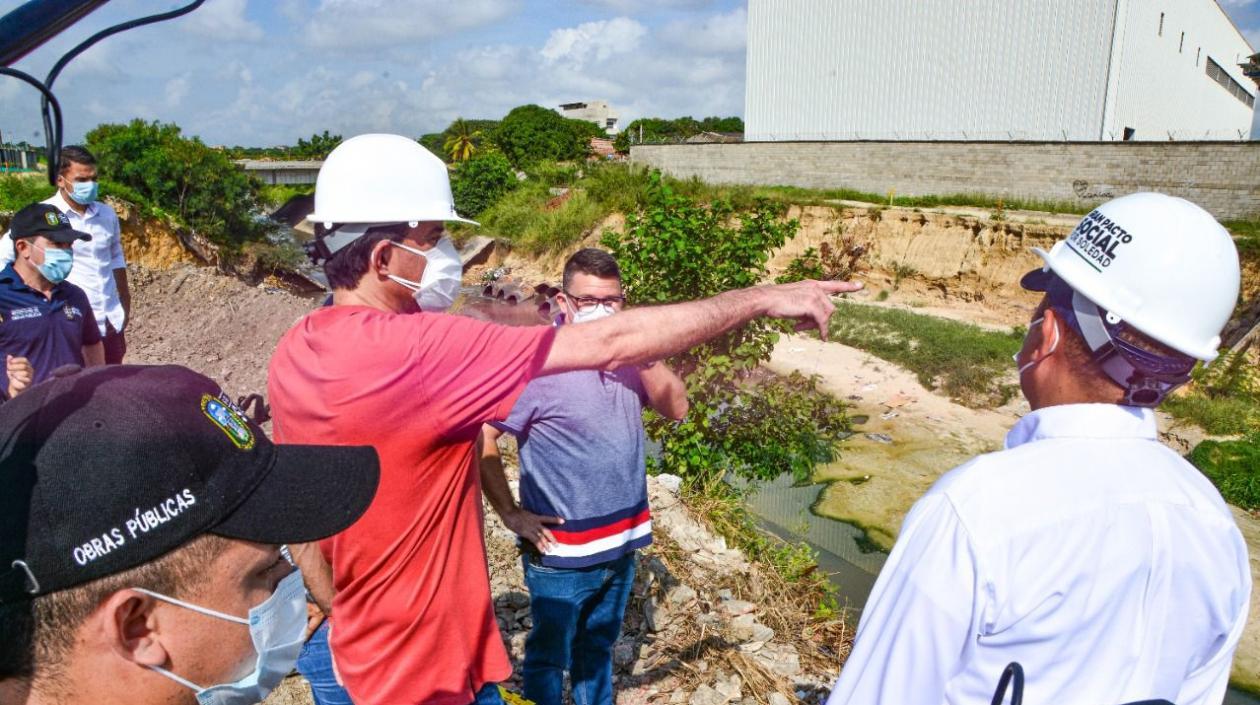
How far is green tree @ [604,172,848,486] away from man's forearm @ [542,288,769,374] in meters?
3.81

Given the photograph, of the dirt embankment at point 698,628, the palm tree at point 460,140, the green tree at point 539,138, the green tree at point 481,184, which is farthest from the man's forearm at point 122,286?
the palm tree at point 460,140

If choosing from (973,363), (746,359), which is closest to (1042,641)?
(746,359)

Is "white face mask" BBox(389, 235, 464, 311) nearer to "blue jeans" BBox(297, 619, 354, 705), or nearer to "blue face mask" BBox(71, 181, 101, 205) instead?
"blue jeans" BBox(297, 619, 354, 705)

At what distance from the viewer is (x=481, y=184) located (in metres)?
33.3

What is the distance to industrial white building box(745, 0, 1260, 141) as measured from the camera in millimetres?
22031

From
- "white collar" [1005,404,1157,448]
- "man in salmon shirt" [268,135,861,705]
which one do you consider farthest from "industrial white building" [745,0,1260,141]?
"man in salmon shirt" [268,135,861,705]

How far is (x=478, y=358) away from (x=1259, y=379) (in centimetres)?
1471

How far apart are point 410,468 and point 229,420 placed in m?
0.67

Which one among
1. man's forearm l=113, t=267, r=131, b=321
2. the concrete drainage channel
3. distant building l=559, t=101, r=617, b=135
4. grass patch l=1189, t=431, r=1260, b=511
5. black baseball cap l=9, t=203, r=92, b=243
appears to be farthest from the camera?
distant building l=559, t=101, r=617, b=135

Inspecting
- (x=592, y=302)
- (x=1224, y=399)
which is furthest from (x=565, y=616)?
(x=1224, y=399)

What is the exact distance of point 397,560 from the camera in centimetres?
193

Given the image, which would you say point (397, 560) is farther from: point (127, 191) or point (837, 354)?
point (127, 191)

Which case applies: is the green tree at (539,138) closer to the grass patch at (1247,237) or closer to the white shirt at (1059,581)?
the grass patch at (1247,237)

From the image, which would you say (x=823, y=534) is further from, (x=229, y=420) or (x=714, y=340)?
(x=229, y=420)
